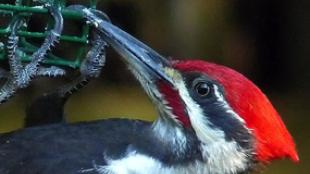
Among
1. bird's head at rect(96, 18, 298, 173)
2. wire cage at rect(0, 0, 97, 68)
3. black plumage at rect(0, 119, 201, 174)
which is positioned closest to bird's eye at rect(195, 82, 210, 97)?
bird's head at rect(96, 18, 298, 173)

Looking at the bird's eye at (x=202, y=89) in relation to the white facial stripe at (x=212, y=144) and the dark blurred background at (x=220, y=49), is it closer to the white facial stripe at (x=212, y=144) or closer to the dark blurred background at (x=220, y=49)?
the white facial stripe at (x=212, y=144)

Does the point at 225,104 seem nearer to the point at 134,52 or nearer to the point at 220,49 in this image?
the point at 134,52

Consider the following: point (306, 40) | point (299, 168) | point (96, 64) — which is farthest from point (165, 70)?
point (306, 40)

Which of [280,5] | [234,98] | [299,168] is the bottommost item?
[299,168]

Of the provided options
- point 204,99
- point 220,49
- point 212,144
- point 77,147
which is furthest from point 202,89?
point 220,49

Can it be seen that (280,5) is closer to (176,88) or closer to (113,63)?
(113,63)

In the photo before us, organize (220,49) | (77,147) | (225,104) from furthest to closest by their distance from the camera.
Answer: (220,49)
(77,147)
(225,104)
